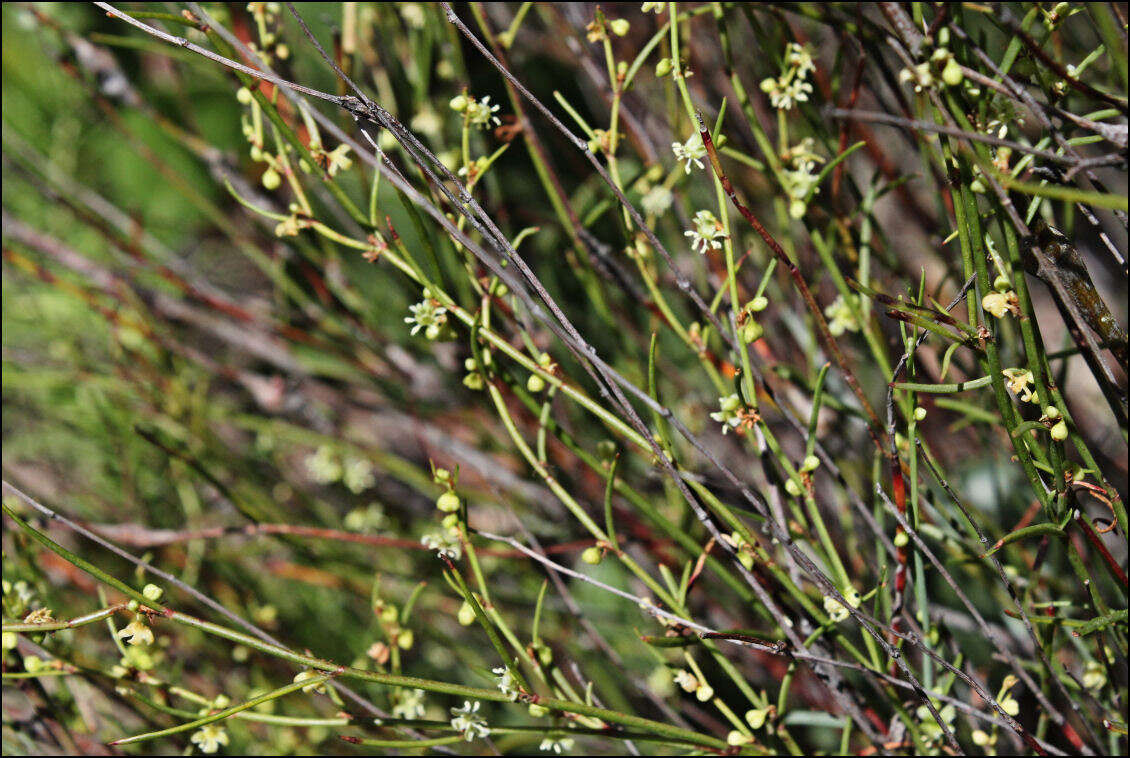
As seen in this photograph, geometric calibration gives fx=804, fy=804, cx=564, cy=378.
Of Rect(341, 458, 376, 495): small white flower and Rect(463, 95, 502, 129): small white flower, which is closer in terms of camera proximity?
Rect(463, 95, 502, 129): small white flower

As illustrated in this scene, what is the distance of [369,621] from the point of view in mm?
1066

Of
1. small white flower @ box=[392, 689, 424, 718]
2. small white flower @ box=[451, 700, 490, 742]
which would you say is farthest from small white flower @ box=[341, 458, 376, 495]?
small white flower @ box=[451, 700, 490, 742]

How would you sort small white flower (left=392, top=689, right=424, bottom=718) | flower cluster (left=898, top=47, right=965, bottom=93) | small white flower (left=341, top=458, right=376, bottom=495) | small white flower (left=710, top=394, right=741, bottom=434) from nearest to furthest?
1. flower cluster (left=898, top=47, right=965, bottom=93)
2. small white flower (left=710, top=394, right=741, bottom=434)
3. small white flower (left=392, top=689, right=424, bottom=718)
4. small white flower (left=341, top=458, right=376, bottom=495)

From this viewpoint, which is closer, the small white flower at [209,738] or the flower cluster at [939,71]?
the flower cluster at [939,71]

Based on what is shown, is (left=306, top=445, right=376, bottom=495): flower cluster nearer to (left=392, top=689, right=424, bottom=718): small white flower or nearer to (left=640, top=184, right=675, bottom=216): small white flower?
(left=392, top=689, right=424, bottom=718): small white flower

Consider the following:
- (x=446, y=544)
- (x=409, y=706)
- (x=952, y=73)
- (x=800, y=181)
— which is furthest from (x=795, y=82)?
(x=409, y=706)

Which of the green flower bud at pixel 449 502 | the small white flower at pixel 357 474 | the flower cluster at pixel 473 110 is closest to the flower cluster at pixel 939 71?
the flower cluster at pixel 473 110

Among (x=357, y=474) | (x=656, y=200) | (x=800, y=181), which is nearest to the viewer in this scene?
(x=800, y=181)

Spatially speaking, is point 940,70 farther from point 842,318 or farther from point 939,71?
point 842,318

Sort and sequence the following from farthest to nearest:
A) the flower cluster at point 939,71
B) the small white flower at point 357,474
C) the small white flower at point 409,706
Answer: the small white flower at point 357,474
the small white flower at point 409,706
the flower cluster at point 939,71

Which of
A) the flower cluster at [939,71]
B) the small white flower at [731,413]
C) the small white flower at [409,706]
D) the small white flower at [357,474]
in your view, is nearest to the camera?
the flower cluster at [939,71]

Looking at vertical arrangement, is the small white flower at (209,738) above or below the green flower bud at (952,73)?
below

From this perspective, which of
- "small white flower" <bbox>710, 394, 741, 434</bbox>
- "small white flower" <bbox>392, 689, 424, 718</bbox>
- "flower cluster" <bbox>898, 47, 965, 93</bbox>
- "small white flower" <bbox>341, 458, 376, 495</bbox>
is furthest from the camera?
"small white flower" <bbox>341, 458, 376, 495</bbox>

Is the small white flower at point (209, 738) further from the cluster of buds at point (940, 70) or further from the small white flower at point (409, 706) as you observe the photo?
the cluster of buds at point (940, 70)
